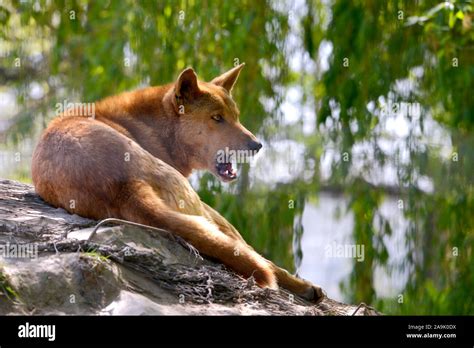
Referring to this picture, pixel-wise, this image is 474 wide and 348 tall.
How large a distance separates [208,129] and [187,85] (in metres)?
0.41

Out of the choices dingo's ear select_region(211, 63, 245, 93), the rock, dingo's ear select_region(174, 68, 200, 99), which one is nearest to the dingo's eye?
dingo's ear select_region(174, 68, 200, 99)

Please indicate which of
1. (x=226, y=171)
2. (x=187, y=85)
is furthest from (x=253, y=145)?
(x=187, y=85)

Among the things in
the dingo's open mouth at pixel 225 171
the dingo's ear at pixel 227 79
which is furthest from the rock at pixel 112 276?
the dingo's ear at pixel 227 79

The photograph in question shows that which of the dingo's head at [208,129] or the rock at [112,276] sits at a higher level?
the dingo's head at [208,129]

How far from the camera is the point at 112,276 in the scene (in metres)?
4.52

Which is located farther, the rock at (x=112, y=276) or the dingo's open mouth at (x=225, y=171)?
the dingo's open mouth at (x=225, y=171)

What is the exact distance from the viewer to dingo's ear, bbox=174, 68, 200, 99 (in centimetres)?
668

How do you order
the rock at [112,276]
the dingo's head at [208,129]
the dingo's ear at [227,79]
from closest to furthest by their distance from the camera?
the rock at [112,276] < the dingo's head at [208,129] < the dingo's ear at [227,79]

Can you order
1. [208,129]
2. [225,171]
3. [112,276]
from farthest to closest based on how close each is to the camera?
[225,171] < [208,129] < [112,276]

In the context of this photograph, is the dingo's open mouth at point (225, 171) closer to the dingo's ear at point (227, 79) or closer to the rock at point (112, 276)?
the dingo's ear at point (227, 79)

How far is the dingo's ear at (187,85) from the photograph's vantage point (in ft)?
21.9

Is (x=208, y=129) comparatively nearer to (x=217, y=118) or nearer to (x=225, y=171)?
(x=217, y=118)

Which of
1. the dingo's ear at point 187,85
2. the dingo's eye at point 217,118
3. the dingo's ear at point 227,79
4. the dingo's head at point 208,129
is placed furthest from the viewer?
the dingo's ear at point 227,79
